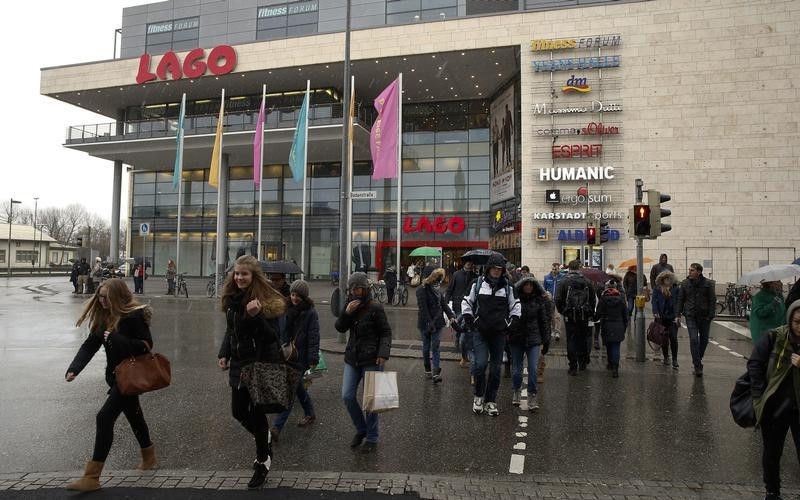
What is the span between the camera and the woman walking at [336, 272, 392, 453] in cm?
475

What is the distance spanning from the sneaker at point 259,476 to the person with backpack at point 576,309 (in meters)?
5.57

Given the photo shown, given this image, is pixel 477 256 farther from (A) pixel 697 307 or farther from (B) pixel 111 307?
(B) pixel 111 307

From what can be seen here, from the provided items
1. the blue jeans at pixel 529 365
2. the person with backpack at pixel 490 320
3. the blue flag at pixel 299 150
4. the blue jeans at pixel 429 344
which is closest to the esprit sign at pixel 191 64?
the blue flag at pixel 299 150

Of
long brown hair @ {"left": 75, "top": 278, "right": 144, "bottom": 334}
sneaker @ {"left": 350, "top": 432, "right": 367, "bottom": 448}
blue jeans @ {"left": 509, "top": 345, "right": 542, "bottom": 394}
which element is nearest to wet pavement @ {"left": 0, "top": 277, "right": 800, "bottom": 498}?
sneaker @ {"left": 350, "top": 432, "right": 367, "bottom": 448}

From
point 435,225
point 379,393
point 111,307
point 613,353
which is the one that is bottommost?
point 613,353

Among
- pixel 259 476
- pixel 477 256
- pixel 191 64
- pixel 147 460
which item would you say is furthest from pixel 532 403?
pixel 191 64

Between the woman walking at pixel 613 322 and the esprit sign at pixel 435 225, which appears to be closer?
the woman walking at pixel 613 322

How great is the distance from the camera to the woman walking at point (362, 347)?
475cm

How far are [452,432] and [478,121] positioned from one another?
32941 millimetres

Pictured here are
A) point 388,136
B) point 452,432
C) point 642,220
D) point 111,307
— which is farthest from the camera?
point 388,136

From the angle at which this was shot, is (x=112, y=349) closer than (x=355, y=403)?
Yes

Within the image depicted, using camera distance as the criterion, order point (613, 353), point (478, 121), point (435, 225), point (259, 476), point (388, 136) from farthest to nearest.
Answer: point (478, 121) → point (435, 225) → point (388, 136) → point (613, 353) → point (259, 476)

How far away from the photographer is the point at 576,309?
26.5ft

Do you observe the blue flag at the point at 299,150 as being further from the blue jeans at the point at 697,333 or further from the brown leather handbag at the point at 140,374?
the brown leather handbag at the point at 140,374
